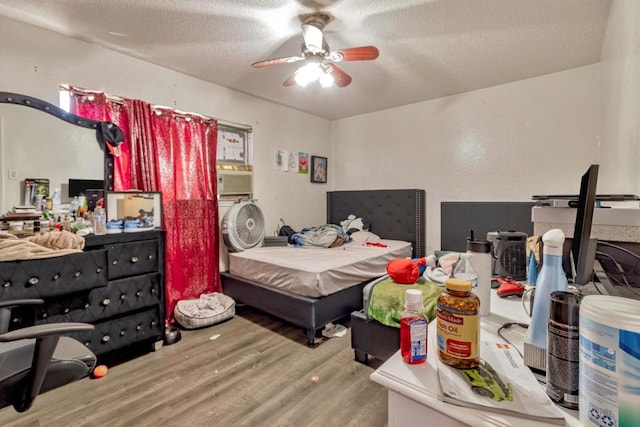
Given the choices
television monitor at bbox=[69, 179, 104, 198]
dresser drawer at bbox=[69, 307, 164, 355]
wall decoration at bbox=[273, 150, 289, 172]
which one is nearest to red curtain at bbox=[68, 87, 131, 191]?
television monitor at bbox=[69, 179, 104, 198]

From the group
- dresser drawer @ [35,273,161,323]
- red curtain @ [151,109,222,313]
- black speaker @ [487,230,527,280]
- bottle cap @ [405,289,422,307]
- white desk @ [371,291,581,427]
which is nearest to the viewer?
white desk @ [371,291,581,427]

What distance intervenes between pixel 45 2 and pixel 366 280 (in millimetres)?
3076

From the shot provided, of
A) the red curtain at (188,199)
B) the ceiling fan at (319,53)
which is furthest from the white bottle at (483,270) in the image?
the red curtain at (188,199)

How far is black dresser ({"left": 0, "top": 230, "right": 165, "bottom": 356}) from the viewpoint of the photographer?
67.1 inches

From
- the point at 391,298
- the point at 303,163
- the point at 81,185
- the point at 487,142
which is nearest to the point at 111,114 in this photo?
the point at 81,185

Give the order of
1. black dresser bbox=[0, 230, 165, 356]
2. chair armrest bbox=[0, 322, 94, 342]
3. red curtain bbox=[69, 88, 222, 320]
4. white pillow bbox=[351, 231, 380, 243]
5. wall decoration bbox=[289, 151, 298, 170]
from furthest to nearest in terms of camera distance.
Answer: wall decoration bbox=[289, 151, 298, 170] → white pillow bbox=[351, 231, 380, 243] → red curtain bbox=[69, 88, 222, 320] → black dresser bbox=[0, 230, 165, 356] → chair armrest bbox=[0, 322, 94, 342]

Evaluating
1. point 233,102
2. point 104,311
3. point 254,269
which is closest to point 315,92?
point 233,102

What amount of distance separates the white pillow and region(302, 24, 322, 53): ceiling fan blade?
7.67ft

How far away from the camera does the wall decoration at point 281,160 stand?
154 inches

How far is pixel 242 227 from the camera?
322cm

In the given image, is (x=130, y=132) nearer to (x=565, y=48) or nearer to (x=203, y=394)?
(x=203, y=394)

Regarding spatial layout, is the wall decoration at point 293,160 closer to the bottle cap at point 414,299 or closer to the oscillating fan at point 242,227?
the oscillating fan at point 242,227

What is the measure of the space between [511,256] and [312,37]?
1.83 metres

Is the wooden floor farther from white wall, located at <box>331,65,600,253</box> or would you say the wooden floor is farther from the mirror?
white wall, located at <box>331,65,600,253</box>
